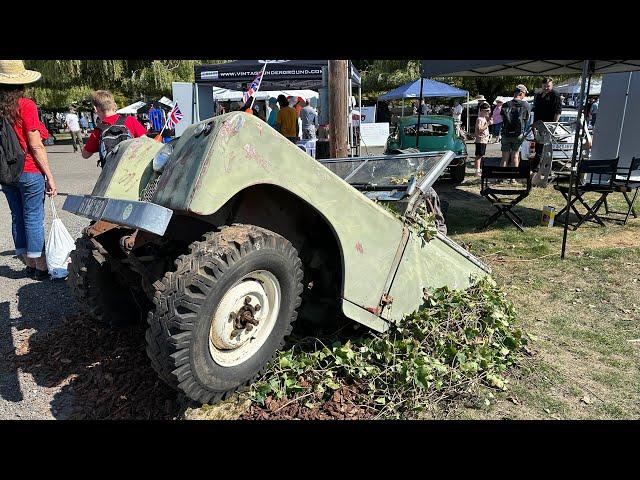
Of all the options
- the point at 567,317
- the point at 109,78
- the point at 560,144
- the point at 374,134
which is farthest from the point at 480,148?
the point at 109,78

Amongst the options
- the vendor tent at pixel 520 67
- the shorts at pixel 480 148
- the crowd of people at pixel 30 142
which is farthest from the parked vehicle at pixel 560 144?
the crowd of people at pixel 30 142

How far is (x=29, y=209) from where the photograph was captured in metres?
4.90

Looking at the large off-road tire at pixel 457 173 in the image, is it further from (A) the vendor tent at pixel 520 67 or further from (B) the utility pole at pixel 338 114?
(B) the utility pole at pixel 338 114

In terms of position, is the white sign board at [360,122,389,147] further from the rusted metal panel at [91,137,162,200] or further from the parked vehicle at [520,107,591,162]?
the rusted metal panel at [91,137,162,200]

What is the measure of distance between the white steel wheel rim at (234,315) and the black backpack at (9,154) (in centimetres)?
360

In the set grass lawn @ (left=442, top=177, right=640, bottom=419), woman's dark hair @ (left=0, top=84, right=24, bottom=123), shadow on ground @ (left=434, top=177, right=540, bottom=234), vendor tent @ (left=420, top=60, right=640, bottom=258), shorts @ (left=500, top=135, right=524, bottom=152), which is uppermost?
vendor tent @ (left=420, top=60, right=640, bottom=258)

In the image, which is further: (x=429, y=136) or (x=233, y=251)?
(x=429, y=136)

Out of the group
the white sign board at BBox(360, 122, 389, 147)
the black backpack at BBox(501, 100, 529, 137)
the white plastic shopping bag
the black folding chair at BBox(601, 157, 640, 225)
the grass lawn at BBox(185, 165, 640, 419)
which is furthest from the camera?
the white sign board at BBox(360, 122, 389, 147)

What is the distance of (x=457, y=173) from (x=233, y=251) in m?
10.4

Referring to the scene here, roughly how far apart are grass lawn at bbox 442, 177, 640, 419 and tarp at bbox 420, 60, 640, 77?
102 inches

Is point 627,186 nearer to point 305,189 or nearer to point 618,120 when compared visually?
point 618,120

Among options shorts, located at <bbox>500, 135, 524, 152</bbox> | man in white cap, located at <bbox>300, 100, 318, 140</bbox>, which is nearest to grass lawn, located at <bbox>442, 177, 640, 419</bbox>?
shorts, located at <bbox>500, 135, 524, 152</bbox>

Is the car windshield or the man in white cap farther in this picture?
the man in white cap

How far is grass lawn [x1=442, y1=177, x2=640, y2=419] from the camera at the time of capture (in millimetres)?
3004
